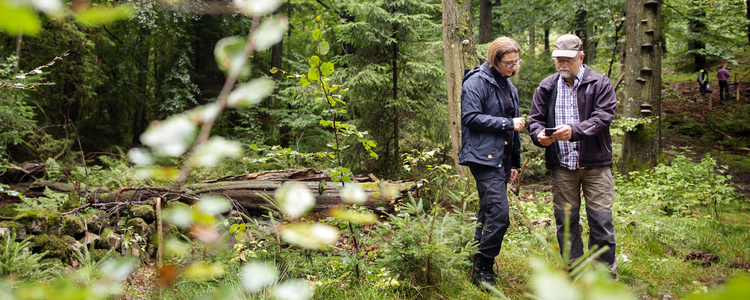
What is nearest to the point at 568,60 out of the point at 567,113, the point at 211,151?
the point at 567,113

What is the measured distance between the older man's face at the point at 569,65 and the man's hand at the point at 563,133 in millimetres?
536

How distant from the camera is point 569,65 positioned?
10.4 feet

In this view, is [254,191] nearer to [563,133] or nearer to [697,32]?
[563,133]

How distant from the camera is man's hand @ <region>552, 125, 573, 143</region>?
9.51ft

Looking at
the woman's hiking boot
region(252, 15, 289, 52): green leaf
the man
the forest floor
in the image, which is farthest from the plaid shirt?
the forest floor

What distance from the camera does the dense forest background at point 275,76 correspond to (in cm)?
767

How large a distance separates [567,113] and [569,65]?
0.38 m

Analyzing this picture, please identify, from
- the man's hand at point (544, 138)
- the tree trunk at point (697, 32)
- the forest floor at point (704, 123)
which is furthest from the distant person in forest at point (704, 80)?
the man's hand at point (544, 138)

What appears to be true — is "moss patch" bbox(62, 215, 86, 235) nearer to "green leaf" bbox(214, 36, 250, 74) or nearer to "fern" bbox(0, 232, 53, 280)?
"fern" bbox(0, 232, 53, 280)

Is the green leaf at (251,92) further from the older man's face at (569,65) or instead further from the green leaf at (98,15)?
the older man's face at (569,65)

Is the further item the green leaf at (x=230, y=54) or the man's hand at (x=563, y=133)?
the man's hand at (x=563, y=133)

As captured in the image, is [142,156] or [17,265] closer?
[142,156]

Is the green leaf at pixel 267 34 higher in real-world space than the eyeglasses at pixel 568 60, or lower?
lower

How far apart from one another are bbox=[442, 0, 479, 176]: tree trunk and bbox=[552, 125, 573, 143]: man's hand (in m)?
1.98
